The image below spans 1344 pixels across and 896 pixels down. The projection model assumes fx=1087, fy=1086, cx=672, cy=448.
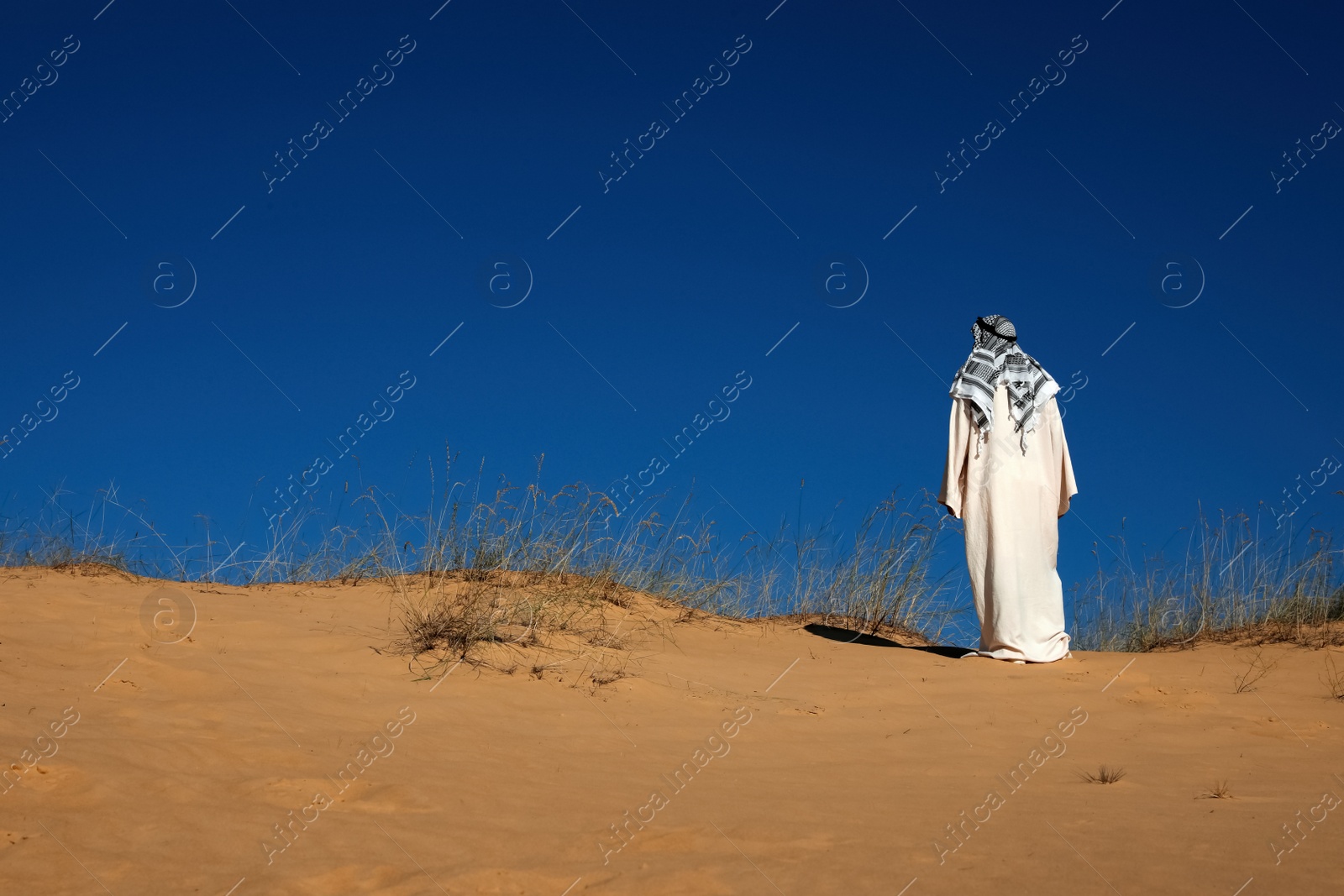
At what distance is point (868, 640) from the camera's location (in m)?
8.48

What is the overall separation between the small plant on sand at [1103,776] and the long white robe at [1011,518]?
10.2ft

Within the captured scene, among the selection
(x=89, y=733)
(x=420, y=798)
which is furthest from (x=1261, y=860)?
(x=89, y=733)

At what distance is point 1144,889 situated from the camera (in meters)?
2.83

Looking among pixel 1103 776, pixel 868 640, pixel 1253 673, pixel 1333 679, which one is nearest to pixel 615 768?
pixel 1103 776

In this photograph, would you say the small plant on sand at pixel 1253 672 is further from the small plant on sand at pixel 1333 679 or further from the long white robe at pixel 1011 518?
the long white robe at pixel 1011 518

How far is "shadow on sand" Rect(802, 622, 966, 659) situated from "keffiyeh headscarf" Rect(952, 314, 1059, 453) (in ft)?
Answer: 5.28

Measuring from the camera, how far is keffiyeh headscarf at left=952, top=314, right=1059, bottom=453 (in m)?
7.95

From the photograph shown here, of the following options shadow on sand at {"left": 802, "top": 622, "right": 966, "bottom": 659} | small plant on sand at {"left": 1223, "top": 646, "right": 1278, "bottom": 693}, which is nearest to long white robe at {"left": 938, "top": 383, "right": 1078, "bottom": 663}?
shadow on sand at {"left": 802, "top": 622, "right": 966, "bottom": 659}

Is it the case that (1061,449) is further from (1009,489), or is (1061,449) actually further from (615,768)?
(615,768)

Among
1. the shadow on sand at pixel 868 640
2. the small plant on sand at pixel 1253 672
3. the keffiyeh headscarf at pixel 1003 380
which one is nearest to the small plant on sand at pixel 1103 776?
the small plant on sand at pixel 1253 672

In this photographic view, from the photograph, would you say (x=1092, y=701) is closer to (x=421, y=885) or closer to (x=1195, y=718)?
(x=1195, y=718)

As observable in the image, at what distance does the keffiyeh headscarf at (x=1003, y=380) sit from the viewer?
7.95 m

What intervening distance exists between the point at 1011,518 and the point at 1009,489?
0.71ft

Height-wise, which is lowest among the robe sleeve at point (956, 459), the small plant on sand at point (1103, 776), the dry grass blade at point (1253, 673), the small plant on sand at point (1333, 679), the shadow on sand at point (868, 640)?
the small plant on sand at point (1333, 679)
